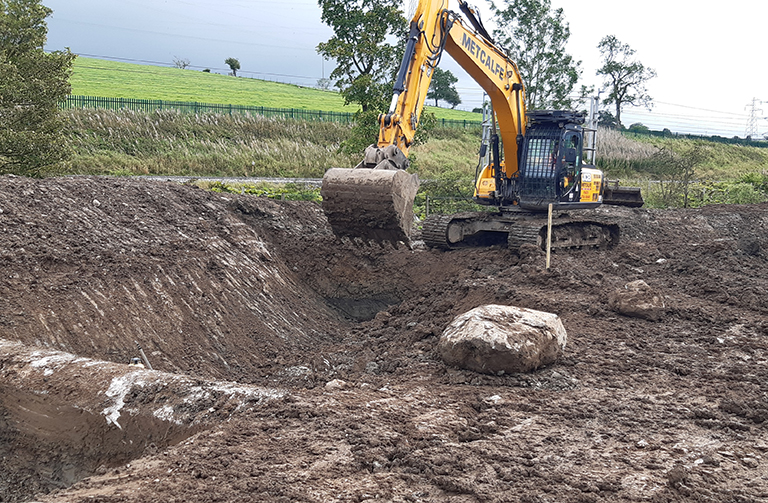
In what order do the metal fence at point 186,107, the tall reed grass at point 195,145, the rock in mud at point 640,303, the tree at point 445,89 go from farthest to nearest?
the tree at point 445,89
the metal fence at point 186,107
the tall reed grass at point 195,145
the rock in mud at point 640,303

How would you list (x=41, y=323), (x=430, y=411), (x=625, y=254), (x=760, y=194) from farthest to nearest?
(x=760, y=194) → (x=625, y=254) → (x=41, y=323) → (x=430, y=411)

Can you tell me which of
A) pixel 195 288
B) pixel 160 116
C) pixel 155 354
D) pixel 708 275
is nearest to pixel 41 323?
pixel 155 354

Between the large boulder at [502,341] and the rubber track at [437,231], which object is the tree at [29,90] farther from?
the large boulder at [502,341]

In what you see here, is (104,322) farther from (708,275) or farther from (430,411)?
(708,275)

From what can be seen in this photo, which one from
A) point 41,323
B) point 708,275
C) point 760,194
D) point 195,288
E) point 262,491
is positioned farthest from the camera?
point 760,194

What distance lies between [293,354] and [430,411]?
152 inches

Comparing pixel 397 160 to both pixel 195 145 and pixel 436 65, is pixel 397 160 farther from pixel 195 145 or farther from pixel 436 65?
pixel 195 145

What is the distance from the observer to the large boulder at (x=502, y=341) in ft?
18.6

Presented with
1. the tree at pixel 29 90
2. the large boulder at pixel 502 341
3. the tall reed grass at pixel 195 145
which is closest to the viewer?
the large boulder at pixel 502 341

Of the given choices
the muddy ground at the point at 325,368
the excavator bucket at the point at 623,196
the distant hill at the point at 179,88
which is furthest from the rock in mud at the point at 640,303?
the distant hill at the point at 179,88

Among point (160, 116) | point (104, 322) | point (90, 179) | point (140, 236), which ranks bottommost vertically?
point (104, 322)

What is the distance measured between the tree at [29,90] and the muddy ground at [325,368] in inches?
199

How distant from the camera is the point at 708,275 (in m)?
10.1

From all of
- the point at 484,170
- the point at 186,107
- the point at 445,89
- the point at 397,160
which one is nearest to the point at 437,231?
the point at 484,170
